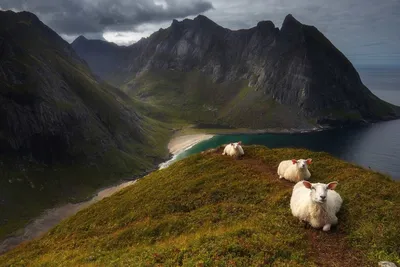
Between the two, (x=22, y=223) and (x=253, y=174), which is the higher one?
(x=253, y=174)

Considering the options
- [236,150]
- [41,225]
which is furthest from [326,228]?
[41,225]

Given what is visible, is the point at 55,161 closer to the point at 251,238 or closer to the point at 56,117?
the point at 56,117

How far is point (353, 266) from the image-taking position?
691 inches

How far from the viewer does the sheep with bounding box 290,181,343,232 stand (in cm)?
2134

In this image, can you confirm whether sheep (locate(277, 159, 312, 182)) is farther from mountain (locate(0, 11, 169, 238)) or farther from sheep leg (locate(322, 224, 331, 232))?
mountain (locate(0, 11, 169, 238))

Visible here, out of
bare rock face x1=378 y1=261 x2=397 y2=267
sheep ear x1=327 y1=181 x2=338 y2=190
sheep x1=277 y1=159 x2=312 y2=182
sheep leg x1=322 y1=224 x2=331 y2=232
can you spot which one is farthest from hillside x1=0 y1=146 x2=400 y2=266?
sheep ear x1=327 y1=181 x2=338 y2=190

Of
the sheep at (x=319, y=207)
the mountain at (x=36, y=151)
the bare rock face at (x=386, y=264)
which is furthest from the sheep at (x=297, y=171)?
the mountain at (x=36, y=151)

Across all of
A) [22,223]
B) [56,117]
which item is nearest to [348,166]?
[22,223]

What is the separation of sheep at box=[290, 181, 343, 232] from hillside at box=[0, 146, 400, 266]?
0.57 metres

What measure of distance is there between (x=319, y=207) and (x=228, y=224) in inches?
287

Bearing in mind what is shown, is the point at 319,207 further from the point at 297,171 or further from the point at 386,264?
the point at 297,171

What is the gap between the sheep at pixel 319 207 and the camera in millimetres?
21344

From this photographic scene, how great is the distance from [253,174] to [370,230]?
54.3ft

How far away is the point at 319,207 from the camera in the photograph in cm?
2172
